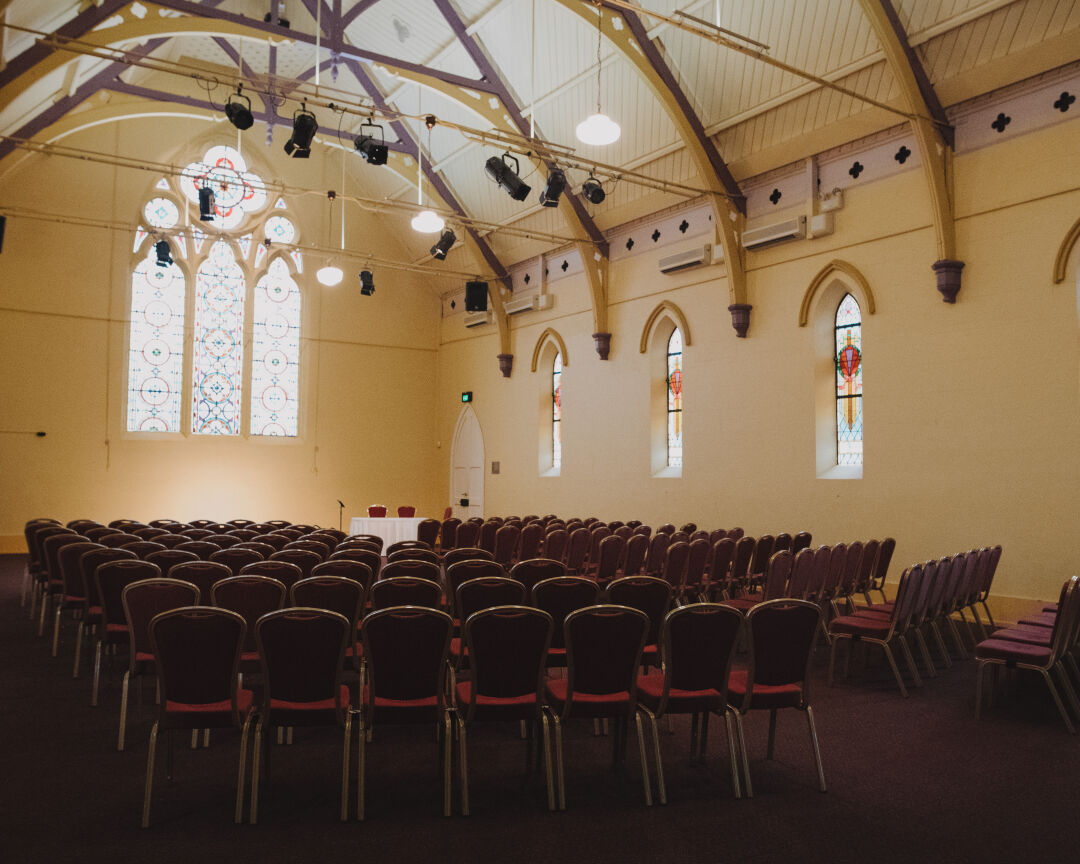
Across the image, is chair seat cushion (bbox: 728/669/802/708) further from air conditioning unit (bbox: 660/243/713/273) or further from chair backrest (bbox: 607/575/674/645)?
air conditioning unit (bbox: 660/243/713/273)

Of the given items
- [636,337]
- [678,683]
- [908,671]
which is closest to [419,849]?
[678,683]

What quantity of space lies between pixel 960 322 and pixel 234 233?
46.5ft

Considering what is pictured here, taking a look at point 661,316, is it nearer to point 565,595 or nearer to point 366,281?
point 366,281

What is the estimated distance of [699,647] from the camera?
429 centimetres

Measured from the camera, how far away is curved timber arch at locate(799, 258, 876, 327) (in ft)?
37.2

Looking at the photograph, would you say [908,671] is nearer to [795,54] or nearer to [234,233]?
[795,54]

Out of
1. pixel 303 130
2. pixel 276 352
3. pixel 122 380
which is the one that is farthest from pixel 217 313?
pixel 303 130

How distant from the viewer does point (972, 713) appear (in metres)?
5.82

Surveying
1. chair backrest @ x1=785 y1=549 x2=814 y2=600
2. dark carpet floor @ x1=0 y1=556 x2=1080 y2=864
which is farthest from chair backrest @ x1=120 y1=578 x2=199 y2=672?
chair backrest @ x1=785 y1=549 x2=814 y2=600

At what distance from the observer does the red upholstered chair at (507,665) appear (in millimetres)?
4082

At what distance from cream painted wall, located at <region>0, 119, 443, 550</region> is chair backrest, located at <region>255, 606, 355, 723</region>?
47.4ft

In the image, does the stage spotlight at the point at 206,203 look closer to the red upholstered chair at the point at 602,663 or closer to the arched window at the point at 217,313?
the arched window at the point at 217,313

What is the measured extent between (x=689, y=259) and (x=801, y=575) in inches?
299

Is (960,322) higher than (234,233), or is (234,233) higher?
(234,233)
